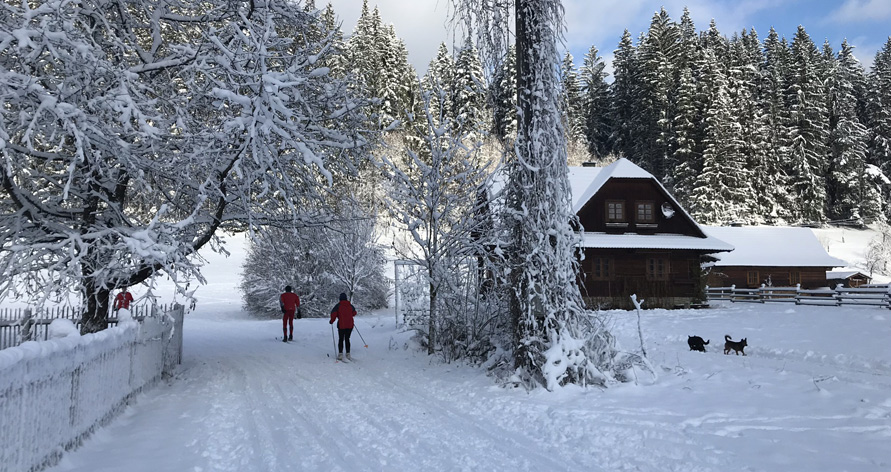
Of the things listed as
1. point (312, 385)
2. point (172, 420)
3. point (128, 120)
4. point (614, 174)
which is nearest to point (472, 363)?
point (312, 385)

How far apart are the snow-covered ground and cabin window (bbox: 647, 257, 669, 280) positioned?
58.2ft

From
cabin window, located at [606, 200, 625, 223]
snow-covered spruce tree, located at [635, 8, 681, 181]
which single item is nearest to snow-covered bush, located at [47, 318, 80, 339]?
cabin window, located at [606, 200, 625, 223]

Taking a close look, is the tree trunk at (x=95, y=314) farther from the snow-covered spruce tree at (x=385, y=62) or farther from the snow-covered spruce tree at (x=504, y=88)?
the snow-covered spruce tree at (x=385, y=62)

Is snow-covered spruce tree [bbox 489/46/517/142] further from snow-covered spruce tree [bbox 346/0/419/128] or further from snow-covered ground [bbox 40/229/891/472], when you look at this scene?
snow-covered spruce tree [bbox 346/0/419/128]

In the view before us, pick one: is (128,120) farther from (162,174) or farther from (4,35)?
(162,174)

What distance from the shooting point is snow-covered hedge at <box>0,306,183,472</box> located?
13.7ft

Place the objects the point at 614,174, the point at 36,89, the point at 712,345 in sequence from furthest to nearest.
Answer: the point at 614,174 < the point at 712,345 < the point at 36,89

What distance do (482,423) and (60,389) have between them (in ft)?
14.5

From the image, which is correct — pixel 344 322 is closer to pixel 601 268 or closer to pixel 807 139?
pixel 601 268

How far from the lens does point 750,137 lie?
184ft

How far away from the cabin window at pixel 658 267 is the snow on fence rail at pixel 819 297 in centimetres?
636

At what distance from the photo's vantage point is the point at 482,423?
671 centimetres

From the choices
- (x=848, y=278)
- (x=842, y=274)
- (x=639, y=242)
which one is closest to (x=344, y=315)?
(x=639, y=242)

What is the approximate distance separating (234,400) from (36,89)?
4859mm
